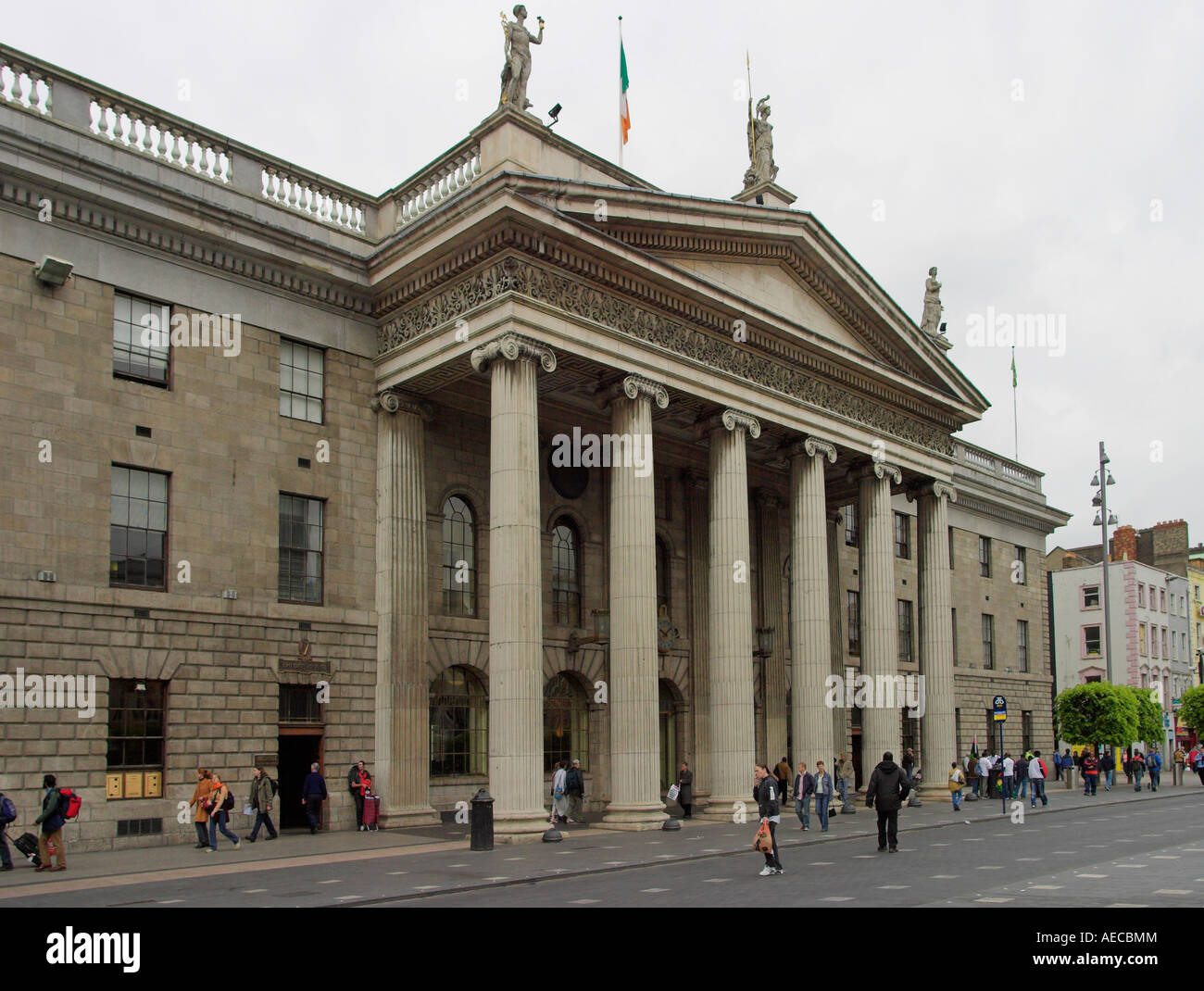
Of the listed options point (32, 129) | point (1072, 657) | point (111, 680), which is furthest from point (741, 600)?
point (1072, 657)

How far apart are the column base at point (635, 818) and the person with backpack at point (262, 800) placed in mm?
7189

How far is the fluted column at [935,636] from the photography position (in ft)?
123

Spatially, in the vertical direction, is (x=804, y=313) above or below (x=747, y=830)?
above

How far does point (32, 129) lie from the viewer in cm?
2255

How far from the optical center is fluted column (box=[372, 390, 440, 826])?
2648cm

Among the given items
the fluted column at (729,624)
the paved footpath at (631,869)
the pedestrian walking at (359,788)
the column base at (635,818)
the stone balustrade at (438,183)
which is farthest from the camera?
the fluted column at (729,624)

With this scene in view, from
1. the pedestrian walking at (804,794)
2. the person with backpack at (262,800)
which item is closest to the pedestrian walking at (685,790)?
the pedestrian walking at (804,794)

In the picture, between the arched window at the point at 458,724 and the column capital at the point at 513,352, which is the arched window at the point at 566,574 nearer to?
the arched window at the point at 458,724

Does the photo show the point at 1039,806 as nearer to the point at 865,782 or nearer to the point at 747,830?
the point at 865,782

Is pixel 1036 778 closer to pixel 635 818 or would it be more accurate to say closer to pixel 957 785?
pixel 957 785

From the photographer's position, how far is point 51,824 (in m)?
18.8

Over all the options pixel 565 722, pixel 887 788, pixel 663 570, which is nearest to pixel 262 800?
pixel 565 722

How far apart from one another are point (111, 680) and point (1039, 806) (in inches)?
1029

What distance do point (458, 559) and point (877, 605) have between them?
1337cm
